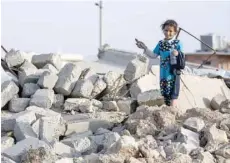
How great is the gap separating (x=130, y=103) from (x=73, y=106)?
2.62 ft

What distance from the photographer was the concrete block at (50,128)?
14.3ft

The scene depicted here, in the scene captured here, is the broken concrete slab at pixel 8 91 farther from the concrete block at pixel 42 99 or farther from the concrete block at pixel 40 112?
the concrete block at pixel 40 112

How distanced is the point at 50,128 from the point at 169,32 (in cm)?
180

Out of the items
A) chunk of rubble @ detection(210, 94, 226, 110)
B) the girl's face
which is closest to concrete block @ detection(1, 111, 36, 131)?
the girl's face

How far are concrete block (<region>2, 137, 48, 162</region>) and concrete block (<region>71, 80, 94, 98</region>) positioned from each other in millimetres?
2031

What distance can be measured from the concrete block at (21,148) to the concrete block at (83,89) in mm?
2031

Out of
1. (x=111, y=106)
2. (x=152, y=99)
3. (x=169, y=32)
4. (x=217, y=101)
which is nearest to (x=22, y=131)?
(x=111, y=106)

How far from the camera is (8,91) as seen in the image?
18.8 ft

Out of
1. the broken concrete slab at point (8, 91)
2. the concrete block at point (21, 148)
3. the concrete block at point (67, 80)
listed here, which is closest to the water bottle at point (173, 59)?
the concrete block at point (67, 80)

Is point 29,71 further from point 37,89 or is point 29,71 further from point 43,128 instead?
point 43,128

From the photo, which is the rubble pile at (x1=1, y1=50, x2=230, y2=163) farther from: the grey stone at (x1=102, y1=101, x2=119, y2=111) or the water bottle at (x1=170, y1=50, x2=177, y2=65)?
the water bottle at (x1=170, y1=50, x2=177, y2=65)

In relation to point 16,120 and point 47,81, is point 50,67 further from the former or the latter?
point 16,120

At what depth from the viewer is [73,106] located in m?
5.68

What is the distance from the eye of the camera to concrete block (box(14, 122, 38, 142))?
4.30 m
